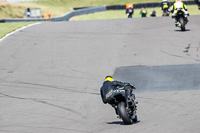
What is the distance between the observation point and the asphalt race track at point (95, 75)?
34.4ft

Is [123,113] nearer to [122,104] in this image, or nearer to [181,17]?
[122,104]

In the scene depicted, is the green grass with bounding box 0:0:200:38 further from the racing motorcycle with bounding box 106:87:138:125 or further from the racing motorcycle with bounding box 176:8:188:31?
the racing motorcycle with bounding box 106:87:138:125

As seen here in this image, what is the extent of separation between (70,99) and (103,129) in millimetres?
4372

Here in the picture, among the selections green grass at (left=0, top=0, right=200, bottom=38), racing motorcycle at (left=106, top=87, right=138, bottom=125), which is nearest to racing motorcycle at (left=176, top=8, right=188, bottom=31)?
green grass at (left=0, top=0, right=200, bottom=38)

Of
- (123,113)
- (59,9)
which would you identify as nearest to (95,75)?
(123,113)

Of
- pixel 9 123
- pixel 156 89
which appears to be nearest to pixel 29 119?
pixel 9 123

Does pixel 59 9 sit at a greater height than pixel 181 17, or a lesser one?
lesser

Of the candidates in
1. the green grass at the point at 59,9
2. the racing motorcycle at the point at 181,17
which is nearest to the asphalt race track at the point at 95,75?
the racing motorcycle at the point at 181,17

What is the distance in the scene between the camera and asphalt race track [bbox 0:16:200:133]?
1049 cm

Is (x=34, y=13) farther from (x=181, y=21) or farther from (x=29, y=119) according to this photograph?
(x=29, y=119)

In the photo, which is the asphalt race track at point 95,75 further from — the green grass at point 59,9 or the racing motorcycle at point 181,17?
the green grass at point 59,9

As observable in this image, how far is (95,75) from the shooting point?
52.2 feet

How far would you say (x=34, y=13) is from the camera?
176 ft

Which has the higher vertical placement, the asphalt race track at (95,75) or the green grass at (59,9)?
the asphalt race track at (95,75)
